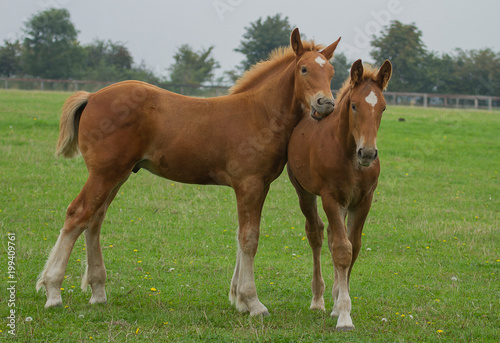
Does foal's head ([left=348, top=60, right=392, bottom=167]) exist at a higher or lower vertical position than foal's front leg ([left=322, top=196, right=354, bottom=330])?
higher

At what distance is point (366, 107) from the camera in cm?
470

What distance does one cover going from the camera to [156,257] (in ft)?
24.5

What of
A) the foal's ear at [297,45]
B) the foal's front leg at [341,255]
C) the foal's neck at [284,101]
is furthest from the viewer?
Result: the foal's neck at [284,101]

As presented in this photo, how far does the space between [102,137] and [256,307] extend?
7.78 ft

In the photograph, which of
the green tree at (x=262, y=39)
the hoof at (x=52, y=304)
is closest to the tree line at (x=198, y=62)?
the green tree at (x=262, y=39)

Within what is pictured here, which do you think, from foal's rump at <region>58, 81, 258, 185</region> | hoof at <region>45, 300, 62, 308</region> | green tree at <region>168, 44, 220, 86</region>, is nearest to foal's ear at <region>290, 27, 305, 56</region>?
foal's rump at <region>58, 81, 258, 185</region>

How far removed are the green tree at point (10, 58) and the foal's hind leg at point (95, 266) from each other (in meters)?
50.2

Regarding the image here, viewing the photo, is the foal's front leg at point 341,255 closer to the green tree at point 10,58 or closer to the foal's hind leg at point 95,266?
the foal's hind leg at point 95,266

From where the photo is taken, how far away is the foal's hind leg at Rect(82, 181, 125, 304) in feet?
18.3

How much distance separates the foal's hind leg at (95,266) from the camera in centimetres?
558

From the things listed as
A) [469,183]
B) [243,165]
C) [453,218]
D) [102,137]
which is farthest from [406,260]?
[469,183]

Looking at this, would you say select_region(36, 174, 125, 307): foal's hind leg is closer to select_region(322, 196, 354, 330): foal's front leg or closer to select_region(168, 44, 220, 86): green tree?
select_region(322, 196, 354, 330): foal's front leg

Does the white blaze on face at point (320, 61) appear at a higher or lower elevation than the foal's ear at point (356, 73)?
higher

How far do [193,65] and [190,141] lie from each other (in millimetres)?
51510
